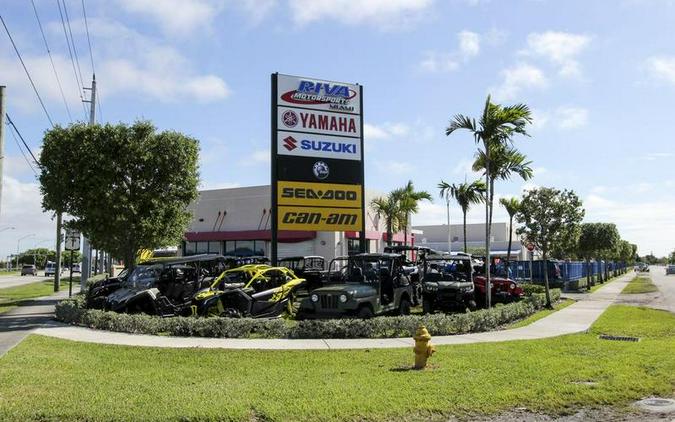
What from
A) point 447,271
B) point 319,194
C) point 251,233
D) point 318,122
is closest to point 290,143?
point 318,122

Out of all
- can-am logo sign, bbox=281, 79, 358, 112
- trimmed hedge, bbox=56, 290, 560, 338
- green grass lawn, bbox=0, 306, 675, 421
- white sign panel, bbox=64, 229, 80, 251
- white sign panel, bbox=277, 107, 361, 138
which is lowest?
green grass lawn, bbox=0, 306, 675, 421

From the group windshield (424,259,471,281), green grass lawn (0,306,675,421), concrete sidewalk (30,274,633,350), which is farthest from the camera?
windshield (424,259,471,281)

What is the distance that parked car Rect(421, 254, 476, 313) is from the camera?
55.5ft

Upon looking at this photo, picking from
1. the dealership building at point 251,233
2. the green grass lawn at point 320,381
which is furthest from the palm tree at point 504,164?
Answer: the dealership building at point 251,233

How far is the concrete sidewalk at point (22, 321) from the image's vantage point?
12.6 meters

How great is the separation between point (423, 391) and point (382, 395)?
22.7 inches

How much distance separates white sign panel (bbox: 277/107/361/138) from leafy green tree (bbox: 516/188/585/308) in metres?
7.21

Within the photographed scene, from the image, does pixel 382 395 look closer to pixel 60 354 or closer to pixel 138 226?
pixel 60 354

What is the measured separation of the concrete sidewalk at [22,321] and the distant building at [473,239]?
4709 cm

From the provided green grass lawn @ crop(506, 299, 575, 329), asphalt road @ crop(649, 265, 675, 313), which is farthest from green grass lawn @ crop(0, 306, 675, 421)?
asphalt road @ crop(649, 265, 675, 313)

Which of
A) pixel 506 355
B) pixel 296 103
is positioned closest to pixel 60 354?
pixel 506 355

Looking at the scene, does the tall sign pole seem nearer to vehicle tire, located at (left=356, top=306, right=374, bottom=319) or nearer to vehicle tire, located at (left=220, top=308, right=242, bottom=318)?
vehicle tire, located at (left=220, top=308, right=242, bottom=318)

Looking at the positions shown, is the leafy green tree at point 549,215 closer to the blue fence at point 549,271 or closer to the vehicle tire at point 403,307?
the vehicle tire at point 403,307

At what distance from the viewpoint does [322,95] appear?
2173cm
